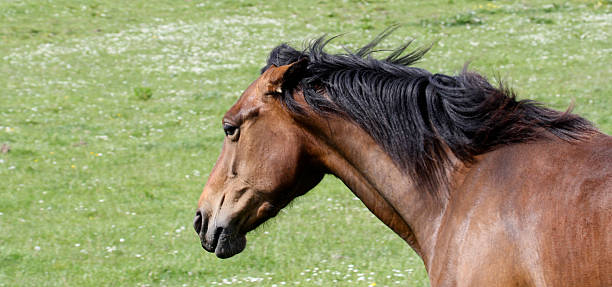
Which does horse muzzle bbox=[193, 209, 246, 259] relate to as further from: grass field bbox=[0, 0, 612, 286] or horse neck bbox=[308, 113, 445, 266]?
horse neck bbox=[308, 113, 445, 266]

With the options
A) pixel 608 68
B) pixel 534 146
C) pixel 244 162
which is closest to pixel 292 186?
pixel 244 162

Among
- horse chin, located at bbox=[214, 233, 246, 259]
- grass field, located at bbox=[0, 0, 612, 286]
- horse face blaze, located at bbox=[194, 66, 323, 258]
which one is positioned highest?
horse face blaze, located at bbox=[194, 66, 323, 258]

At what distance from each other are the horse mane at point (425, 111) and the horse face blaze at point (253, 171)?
14 cm

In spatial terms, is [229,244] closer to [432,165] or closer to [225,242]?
[225,242]

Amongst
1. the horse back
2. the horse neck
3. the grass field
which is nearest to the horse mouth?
the grass field

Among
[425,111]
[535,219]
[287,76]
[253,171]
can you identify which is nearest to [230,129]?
[253,171]

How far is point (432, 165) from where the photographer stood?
12.2 ft

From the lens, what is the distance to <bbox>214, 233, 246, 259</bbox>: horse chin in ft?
13.7

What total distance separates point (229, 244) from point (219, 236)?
0.08m

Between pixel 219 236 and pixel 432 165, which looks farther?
Answer: pixel 219 236

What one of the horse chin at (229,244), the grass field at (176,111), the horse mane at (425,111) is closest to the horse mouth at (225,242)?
the horse chin at (229,244)

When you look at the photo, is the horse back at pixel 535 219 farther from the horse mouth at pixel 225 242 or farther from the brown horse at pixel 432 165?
the horse mouth at pixel 225 242

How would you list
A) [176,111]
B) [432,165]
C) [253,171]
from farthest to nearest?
[176,111] < [253,171] < [432,165]

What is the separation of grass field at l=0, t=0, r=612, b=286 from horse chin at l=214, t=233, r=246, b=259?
0.51 meters
